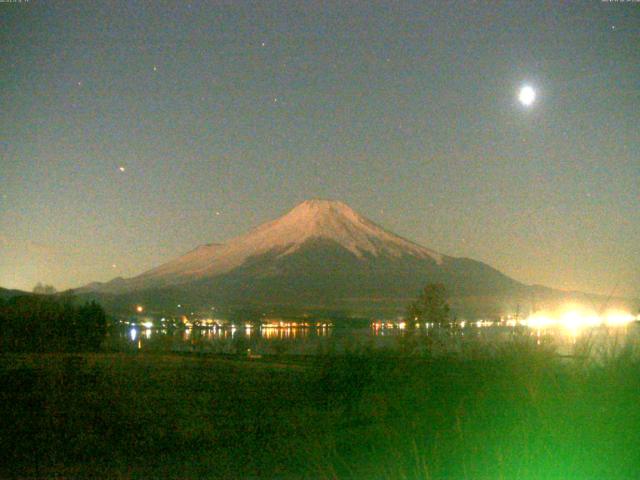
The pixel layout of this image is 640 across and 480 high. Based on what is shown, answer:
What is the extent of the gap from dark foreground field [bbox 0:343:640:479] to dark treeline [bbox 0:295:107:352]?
27.8 meters

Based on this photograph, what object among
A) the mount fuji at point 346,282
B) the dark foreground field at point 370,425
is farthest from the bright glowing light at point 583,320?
the mount fuji at point 346,282

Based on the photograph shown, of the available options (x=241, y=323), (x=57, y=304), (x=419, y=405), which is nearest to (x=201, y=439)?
(x=419, y=405)

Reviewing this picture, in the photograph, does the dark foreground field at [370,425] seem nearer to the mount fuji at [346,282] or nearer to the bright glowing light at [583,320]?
the bright glowing light at [583,320]

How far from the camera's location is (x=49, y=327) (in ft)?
158

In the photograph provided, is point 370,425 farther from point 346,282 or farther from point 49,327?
point 346,282

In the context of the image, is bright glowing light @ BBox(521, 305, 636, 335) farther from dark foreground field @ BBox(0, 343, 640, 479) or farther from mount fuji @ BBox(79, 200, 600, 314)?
mount fuji @ BBox(79, 200, 600, 314)

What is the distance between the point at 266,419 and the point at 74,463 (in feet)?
17.1

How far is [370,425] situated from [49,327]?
125 feet

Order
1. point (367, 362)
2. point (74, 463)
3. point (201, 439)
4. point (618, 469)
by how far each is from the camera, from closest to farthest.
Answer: point (618, 469)
point (74, 463)
point (201, 439)
point (367, 362)

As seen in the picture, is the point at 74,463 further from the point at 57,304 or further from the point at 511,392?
the point at 57,304

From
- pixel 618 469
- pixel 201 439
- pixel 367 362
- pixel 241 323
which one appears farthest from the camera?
pixel 241 323

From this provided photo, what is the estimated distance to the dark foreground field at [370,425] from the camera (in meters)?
9.08

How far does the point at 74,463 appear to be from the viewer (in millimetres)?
11805

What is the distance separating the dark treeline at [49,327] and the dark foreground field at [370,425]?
27.8 metres
